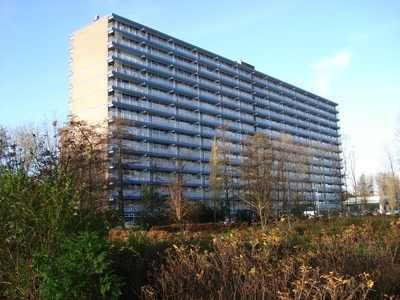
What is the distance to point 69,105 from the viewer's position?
62.7 meters

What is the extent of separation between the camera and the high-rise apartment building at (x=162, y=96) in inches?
2213

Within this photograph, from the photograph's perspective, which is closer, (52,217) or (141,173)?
(52,217)

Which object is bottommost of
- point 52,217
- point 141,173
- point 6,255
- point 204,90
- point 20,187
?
point 6,255

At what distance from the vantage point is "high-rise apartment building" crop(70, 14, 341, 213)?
184 feet

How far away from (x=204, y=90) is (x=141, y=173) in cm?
2316

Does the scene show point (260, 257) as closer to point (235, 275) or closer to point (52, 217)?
point (235, 275)

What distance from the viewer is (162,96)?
205 feet

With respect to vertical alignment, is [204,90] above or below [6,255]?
above

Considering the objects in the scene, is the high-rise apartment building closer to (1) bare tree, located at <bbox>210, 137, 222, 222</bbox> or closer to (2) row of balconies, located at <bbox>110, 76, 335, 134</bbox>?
(2) row of balconies, located at <bbox>110, 76, 335, 134</bbox>

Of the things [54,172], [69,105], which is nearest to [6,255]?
[54,172]

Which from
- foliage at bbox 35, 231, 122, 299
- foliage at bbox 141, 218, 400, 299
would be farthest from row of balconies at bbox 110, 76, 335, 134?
foliage at bbox 35, 231, 122, 299

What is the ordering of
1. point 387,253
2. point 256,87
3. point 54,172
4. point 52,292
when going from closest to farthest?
point 52,292 → point 54,172 → point 387,253 → point 256,87

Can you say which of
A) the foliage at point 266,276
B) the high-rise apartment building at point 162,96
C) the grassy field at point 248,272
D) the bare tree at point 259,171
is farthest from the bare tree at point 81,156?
the high-rise apartment building at point 162,96

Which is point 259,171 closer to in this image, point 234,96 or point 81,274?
point 81,274
